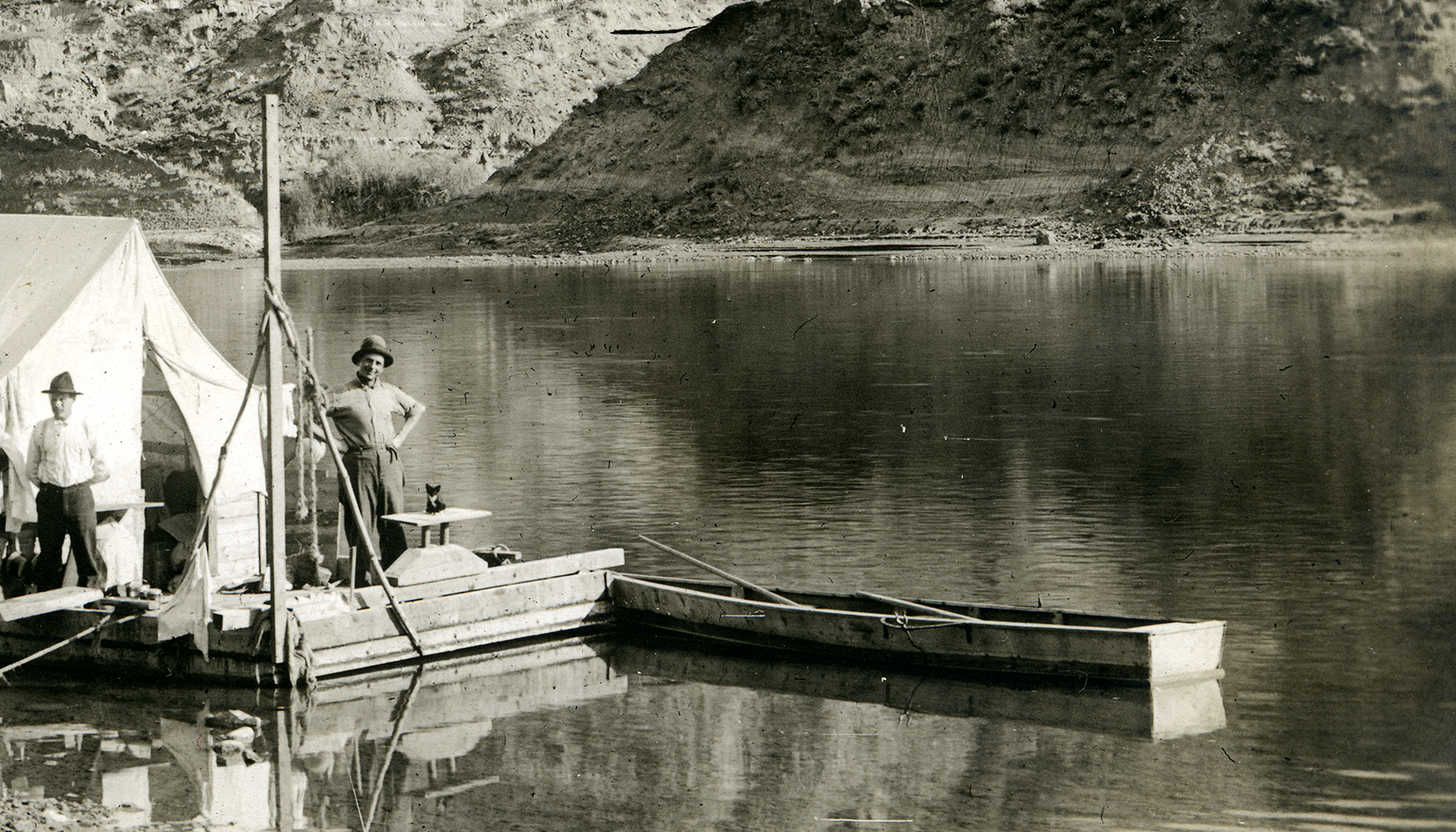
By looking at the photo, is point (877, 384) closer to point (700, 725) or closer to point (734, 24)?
point (700, 725)

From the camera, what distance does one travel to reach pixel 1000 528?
22.6 metres

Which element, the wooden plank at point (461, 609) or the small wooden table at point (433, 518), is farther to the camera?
the small wooden table at point (433, 518)

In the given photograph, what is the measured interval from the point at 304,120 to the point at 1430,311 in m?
114

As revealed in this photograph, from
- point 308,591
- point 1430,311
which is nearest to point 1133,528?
point 308,591

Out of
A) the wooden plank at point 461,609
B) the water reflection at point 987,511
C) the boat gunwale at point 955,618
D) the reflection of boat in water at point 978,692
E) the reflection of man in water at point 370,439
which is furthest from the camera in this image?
the reflection of man in water at point 370,439

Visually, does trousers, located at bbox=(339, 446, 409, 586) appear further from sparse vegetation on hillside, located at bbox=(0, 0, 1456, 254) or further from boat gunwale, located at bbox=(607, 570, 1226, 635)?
sparse vegetation on hillside, located at bbox=(0, 0, 1456, 254)

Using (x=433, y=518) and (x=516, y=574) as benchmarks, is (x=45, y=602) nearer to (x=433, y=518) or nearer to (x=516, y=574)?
(x=433, y=518)

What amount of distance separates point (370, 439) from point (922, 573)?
6198 millimetres

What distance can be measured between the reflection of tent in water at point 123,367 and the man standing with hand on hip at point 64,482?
0.76 meters

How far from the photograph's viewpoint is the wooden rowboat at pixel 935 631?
14.8 meters

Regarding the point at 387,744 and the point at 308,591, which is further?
the point at 308,591

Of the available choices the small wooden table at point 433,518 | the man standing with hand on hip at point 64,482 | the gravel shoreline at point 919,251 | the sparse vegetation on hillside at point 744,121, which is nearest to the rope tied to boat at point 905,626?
the small wooden table at point 433,518

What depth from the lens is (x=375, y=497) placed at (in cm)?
1694

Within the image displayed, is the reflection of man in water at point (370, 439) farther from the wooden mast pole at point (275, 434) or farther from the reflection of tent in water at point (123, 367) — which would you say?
the wooden mast pole at point (275, 434)
